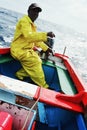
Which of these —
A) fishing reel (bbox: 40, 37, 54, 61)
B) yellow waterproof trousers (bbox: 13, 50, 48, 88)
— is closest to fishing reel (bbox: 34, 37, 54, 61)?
fishing reel (bbox: 40, 37, 54, 61)

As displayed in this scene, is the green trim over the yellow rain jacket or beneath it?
beneath

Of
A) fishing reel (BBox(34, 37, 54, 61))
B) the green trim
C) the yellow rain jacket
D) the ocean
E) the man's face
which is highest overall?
the man's face

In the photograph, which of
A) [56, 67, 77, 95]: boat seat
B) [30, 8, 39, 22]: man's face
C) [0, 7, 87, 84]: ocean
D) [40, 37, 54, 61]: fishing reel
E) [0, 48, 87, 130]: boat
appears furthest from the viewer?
[0, 7, 87, 84]: ocean

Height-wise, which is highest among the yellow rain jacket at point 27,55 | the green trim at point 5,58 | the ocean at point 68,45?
the yellow rain jacket at point 27,55

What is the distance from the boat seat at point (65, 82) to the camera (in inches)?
133

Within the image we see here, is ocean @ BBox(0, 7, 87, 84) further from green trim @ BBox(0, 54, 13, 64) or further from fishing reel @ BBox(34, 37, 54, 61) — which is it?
green trim @ BBox(0, 54, 13, 64)

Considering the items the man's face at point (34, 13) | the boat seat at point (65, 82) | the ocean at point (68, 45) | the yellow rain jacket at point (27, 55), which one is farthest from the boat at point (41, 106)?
the ocean at point (68, 45)

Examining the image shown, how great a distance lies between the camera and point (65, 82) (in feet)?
12.5

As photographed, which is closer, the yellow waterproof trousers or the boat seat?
the boat seat

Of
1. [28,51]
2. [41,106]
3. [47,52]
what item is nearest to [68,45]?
[47,52]

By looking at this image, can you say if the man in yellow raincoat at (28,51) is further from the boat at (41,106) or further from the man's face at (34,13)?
the boat at (41,106)

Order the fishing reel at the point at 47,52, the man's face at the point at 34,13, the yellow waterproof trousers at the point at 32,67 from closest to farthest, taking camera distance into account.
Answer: the man's face at the point at 34,13 < the yellow waterproof trousers at the point at 32,67 < the fishing reel at the point at 47,52

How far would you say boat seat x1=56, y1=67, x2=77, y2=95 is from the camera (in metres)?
3.38

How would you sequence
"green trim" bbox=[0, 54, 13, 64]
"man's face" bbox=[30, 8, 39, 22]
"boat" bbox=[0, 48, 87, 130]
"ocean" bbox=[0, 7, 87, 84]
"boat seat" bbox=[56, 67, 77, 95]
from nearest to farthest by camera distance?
"boat" bbox=[0, 48, 87, 130] < "boat seat" bbox=[56, 67, 77, 95] < "man's face" bbox=[30, 8, 39, 22] < "green trim" bbox=[0, 54, 13, 64] < "ocean" bbox=[0, 7, 87, 84]
